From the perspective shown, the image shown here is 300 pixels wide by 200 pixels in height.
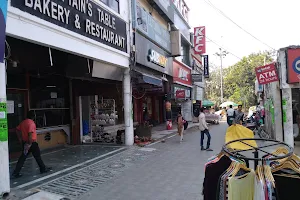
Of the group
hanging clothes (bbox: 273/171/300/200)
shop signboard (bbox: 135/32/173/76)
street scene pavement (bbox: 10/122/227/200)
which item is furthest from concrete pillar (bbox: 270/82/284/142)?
hanging clothes (bbox: 273/171/300/200)

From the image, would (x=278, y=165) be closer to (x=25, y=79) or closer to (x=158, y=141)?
(x=25, y=79)

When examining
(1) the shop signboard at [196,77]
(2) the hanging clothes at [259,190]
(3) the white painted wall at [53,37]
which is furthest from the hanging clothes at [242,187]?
(1) the shop signboard at [196,77]

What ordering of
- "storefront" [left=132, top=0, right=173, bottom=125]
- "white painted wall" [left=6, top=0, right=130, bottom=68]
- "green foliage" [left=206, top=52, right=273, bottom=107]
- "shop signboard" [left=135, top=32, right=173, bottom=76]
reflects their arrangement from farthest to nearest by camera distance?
1. "green foliage" [left=206, top=52, right=273, bottom=107]
2. "shop signboard" [left=135, top=32, right=173, bottom=76]
3. "storefront" [left=132, top=0, right=173, bottom=125]
4. "white painted wall" [left=6, top=0, right=130, bottom=68]

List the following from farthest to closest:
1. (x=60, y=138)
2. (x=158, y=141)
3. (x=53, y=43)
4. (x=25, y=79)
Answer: (x=158, y=141) → (x=60, y=138) → (x=25, y=79) → (x=53, y=43)

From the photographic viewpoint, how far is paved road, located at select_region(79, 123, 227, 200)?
19.2ft

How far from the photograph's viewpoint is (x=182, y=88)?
23125mm

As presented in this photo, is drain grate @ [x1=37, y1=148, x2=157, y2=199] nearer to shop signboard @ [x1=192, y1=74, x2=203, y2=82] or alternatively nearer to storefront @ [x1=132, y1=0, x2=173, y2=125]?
storefront @ [x1=132, y1=0, x2=173, y2=125]

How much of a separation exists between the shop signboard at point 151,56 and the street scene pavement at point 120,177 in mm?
A: 4758

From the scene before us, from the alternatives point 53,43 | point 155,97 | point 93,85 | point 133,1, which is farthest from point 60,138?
point 155,97

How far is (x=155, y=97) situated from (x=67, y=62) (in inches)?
632

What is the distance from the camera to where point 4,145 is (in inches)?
226

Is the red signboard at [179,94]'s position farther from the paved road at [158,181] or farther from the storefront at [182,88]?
the paved road at [158,181]

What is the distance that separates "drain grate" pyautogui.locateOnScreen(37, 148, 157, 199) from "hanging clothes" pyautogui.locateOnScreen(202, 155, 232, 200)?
3.61 metres

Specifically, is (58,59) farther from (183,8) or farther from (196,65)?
(196,65)
